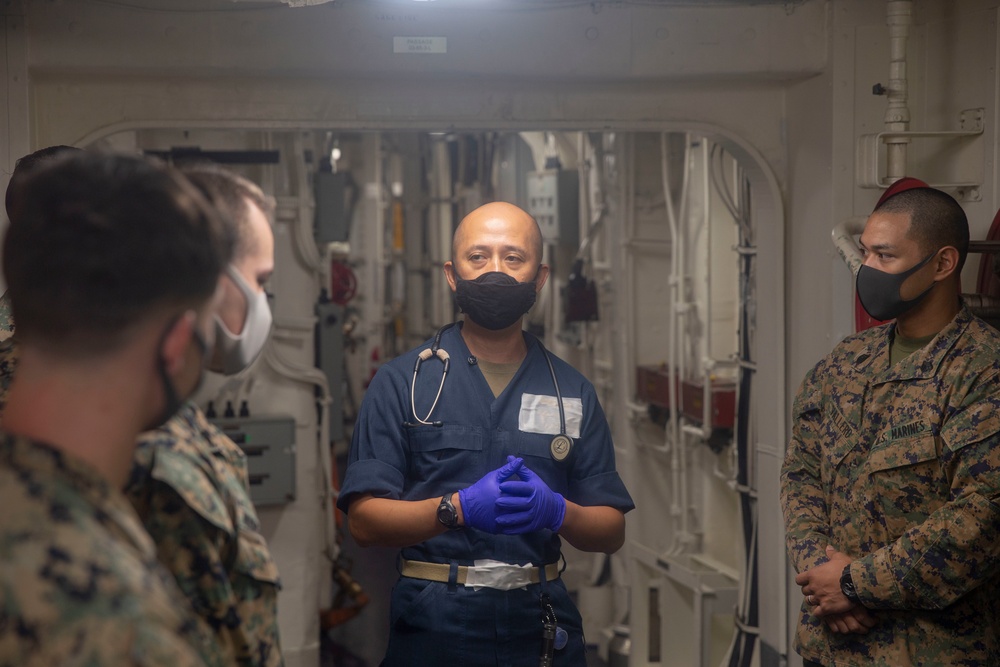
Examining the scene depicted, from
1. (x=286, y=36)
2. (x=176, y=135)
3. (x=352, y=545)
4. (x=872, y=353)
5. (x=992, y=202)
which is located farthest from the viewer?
(x=352, y=545)

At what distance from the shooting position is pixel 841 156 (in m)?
3.38

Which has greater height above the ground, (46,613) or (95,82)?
(95,82)

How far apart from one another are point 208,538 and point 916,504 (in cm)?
168

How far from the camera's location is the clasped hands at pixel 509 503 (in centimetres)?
217

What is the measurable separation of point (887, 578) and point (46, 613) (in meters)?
1.89

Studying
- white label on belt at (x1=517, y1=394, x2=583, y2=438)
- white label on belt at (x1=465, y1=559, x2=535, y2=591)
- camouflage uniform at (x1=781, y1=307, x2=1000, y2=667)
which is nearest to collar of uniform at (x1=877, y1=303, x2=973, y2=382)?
camouflage uniform at (x1=781, y1=307, x2=1000, y2=667)

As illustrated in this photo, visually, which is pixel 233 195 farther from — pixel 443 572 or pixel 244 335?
pixel 443 572

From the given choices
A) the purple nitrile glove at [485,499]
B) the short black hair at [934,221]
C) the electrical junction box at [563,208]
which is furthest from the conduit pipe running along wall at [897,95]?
the electrical junction box at [563,208]

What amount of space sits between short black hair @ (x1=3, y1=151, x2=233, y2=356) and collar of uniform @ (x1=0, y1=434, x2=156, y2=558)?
0.11m

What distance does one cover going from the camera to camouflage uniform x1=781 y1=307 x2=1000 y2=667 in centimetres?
228

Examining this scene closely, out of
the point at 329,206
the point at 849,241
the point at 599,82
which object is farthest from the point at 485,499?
the point at 329,206

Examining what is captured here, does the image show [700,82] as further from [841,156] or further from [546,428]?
[546,428]

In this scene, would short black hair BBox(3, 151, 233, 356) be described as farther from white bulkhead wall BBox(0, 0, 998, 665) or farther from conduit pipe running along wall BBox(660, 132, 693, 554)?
conduit pipe running along wall BBox(660, 132, 693, 554)

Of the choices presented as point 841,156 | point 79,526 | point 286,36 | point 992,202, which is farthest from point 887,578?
point 286,36
